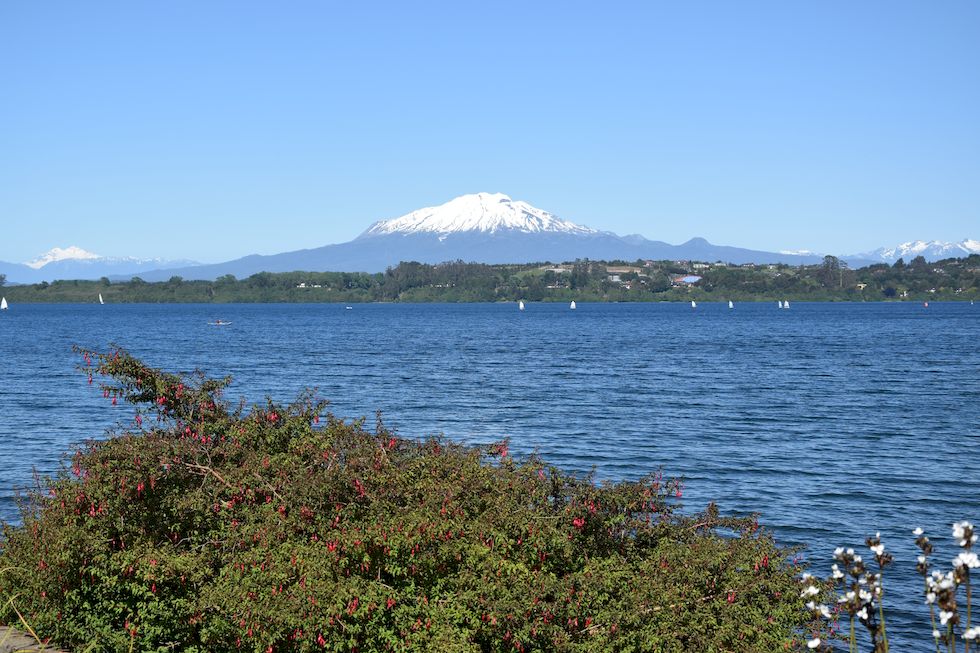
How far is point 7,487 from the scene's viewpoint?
2398 cm

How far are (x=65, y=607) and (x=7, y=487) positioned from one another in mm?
16309

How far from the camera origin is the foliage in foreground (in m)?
8.91

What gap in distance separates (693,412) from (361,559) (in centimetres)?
3472

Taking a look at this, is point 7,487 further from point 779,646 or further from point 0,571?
point 779,646

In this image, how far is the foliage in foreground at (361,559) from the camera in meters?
8.91

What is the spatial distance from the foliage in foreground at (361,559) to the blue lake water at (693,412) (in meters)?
2.60

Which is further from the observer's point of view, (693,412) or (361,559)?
(693,412)

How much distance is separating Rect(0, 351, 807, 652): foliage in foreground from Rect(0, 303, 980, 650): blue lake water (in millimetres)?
2595

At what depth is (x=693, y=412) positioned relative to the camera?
140 feet

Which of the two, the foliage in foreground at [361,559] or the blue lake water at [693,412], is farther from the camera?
the blue lake water at [693,412]

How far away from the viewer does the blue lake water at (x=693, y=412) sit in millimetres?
23312

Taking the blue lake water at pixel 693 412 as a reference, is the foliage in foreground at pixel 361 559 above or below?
above

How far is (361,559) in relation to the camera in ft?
31.0

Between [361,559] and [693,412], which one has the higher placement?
[361,559]
